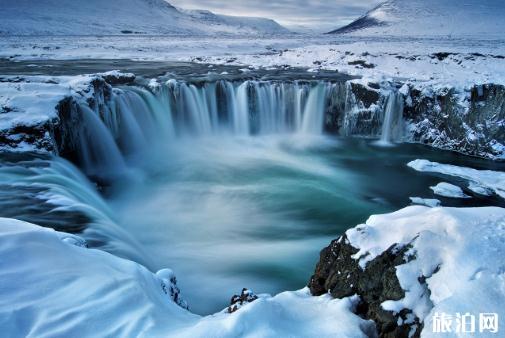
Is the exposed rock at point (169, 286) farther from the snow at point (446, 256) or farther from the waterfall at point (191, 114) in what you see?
the waterfall at point (191, 114)

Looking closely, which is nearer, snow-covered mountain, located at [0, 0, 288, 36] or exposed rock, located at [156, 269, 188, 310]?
exposed rock, located at [156, 269, 188, 310]

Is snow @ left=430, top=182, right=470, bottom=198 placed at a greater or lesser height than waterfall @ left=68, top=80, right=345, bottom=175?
lesser

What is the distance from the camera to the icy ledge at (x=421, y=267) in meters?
2.70

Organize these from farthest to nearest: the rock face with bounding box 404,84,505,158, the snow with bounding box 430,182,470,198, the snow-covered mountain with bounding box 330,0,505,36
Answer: the snow-covered mountain with bounding box 330,0,505,36 → the rock face with bounding box 404,84,505,158 → the snow with bounding box 430,182,470,198

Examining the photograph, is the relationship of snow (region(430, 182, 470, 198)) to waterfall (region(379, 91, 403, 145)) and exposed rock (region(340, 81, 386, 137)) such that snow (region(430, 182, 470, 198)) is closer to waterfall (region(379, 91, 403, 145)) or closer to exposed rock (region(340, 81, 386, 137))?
waterfall (region(379, 91, 403, 145))

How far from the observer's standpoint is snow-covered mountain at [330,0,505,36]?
110 metres

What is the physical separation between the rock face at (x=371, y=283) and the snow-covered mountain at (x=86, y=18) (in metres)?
74.9

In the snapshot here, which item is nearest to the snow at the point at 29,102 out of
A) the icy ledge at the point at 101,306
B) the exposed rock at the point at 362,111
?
the icy ledge at the point at 101,306

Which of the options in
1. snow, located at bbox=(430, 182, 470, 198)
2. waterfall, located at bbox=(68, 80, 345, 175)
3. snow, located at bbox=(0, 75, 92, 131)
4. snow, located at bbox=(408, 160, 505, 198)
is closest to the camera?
snow, located at bbox=(0, 75, 92, 131)

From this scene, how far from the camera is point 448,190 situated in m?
10.3

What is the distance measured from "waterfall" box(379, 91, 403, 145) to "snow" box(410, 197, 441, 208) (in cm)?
576

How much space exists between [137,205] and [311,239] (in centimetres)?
435

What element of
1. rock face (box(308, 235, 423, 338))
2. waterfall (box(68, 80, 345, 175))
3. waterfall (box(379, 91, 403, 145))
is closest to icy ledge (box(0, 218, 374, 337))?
rock face (box(308, 235, 423, 338))

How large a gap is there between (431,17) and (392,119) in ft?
461
